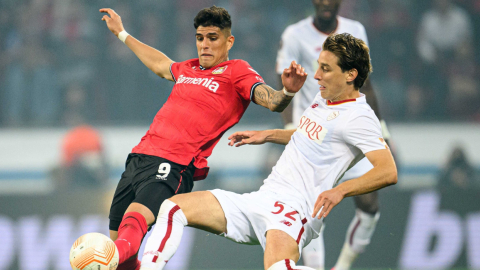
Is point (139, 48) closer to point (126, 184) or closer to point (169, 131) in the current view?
point (169, 131)

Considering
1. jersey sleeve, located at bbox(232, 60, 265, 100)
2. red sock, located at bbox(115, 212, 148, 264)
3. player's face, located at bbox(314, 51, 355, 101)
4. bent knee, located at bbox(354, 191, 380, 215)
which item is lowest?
bent knee, located at bbox(354, 191, 380, 215)

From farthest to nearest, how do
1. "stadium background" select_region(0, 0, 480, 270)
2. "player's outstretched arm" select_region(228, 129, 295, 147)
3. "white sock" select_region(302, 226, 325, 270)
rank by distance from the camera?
"stadium background" select_region(0, 0, 480, 270) < "white sock" select_region(302, 226, 325, 270) < "player's outstretched arm" select_region(228, 129, 295, 147)

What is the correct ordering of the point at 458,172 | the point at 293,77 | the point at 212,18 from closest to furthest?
1. the point at 293,77
2. the point at 212,18
3. the point at 458,172

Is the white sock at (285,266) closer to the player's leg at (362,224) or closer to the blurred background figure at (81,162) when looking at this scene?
the player's leg at (362,224)

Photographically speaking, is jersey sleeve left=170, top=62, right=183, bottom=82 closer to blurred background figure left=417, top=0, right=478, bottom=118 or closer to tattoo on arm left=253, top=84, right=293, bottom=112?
tattoo on arm left=253, top=84, right=293, bottom=112

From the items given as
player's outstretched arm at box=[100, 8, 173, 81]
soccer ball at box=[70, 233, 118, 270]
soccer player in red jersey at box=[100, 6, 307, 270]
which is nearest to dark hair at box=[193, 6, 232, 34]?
soccer player in red jersey at box=[100, 6, 307, 270]

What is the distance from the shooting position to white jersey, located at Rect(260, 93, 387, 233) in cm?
314

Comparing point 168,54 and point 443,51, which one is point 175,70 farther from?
point 443,51

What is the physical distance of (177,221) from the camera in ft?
10.0

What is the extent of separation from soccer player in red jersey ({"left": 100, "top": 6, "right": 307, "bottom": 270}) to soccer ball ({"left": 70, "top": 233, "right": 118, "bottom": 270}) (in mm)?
372

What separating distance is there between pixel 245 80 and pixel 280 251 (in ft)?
3.89

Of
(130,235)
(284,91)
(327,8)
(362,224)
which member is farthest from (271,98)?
(362,224)

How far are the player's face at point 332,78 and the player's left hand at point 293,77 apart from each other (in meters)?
0.22

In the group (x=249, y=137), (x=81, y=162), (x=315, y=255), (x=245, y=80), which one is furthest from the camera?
(x=81, y=162)
